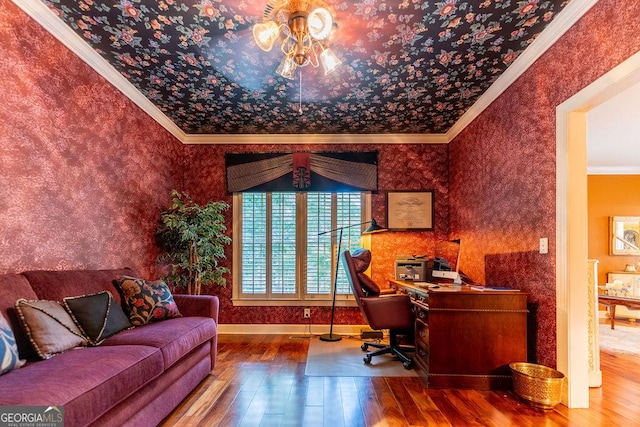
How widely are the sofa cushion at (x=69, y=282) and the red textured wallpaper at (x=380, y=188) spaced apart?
203 centimetres

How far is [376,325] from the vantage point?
3.35 metres

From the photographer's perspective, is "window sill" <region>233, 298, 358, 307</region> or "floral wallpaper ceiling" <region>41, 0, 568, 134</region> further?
"window sill" <region>233, 298, 358, 307</region>

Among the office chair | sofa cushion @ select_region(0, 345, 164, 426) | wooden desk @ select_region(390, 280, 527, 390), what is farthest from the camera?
the office chair

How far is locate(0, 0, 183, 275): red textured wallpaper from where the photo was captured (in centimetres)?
215

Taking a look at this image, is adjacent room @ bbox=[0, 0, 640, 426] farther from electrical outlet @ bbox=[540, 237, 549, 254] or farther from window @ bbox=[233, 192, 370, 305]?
window @ bbox=[233, 192, 370, 305]

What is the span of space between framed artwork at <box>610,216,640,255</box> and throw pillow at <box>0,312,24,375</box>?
25.5 ft

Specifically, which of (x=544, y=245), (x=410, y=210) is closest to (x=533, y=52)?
(x=544, y=245)

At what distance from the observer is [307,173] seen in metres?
4.73

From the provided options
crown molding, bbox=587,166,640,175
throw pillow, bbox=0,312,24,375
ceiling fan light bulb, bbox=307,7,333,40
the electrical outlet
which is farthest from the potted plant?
crown molding, bbox=587,166,640,175

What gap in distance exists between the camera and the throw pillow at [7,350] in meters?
1.60

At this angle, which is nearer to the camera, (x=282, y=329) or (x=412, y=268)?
(x=412, y=268)

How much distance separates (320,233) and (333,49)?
2.47 meters

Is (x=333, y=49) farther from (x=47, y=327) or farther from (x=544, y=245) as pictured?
(x=47, y=327)

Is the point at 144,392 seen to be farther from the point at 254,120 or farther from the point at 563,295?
the point at 254,120
